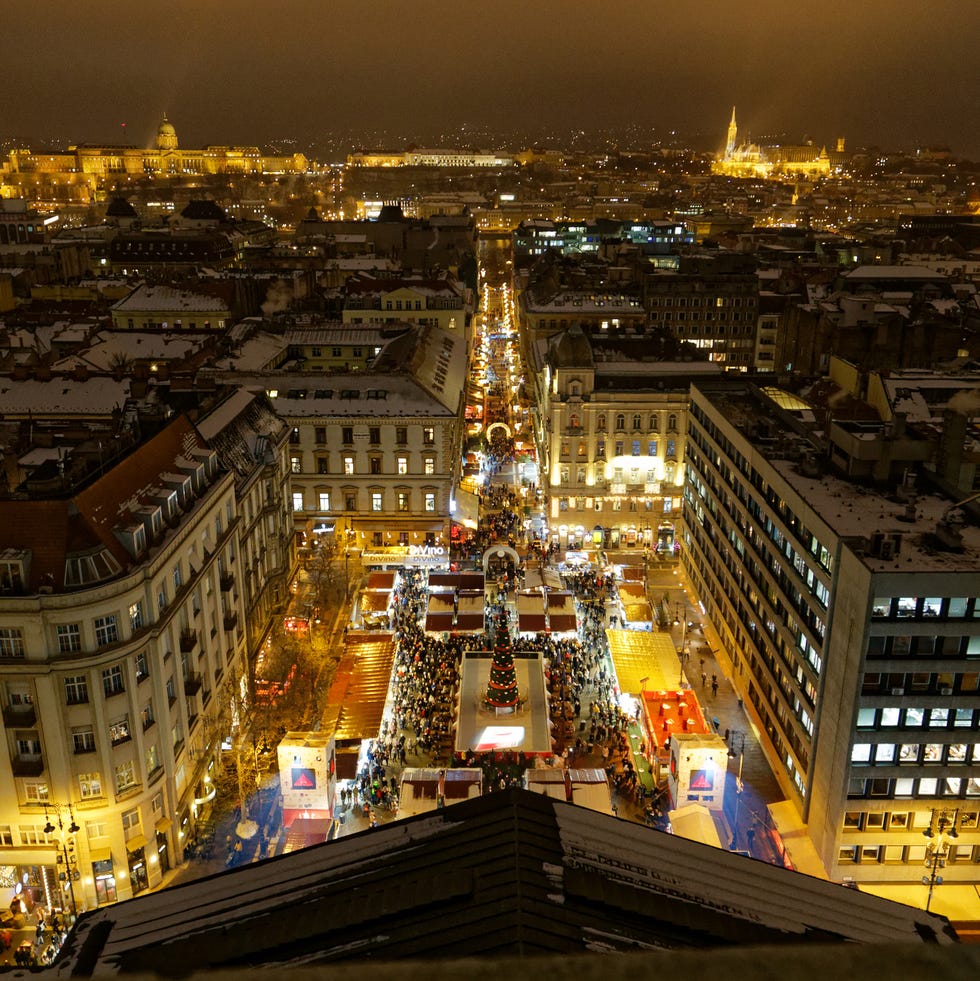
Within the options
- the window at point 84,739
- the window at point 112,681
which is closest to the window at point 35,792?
the window at point 84,739

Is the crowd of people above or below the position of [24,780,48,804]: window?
below

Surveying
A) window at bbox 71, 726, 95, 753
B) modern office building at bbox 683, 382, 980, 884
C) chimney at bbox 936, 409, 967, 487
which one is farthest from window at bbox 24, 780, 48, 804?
chimney at bbox 936, 409, 967, 487

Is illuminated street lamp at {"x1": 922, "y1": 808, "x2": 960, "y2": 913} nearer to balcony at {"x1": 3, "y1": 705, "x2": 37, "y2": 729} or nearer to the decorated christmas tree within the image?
the decorated christmas tree

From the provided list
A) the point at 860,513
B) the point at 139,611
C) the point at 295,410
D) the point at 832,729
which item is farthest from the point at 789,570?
the point at 295,410

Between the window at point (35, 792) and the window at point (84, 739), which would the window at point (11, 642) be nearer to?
the window at point (84, 739)

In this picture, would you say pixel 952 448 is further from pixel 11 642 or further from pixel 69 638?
pixel 11 642

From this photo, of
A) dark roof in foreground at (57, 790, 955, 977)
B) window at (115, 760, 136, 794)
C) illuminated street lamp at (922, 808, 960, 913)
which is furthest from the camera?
illuminated street lamp at (922, 808, 960, 913)
